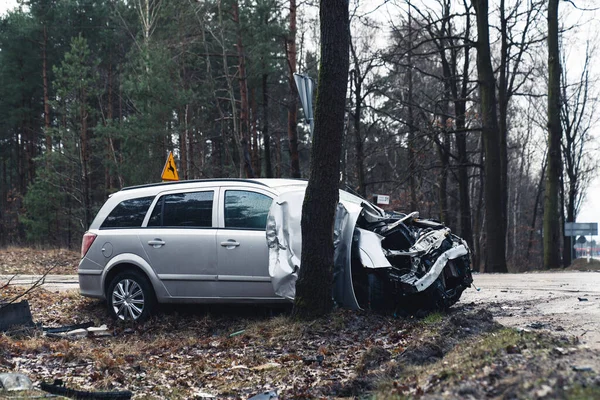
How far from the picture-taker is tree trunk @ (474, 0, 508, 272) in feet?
71.5

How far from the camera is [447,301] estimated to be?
358 inches

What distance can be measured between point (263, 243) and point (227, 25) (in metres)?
21.6

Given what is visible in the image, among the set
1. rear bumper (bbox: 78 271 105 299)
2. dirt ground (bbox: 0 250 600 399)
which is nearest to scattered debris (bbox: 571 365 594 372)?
dirt ground (bbox: 0 250 600 399)

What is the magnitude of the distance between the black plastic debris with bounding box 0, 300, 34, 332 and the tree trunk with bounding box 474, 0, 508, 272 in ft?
50.1

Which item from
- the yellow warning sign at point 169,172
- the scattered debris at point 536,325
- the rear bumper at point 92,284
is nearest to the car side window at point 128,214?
the rear bumper at point 92,284

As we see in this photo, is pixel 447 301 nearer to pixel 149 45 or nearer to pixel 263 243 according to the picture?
pixel 263 243

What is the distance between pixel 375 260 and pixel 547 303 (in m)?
2.54

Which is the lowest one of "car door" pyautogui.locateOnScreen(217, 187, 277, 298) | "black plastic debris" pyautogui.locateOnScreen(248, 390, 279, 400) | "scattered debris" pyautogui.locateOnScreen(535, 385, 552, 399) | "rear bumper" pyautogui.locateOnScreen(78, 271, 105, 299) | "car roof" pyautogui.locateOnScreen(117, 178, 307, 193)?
"black plastic debris" pyautogui.locateOnScreen(248, 390, 279, 400)

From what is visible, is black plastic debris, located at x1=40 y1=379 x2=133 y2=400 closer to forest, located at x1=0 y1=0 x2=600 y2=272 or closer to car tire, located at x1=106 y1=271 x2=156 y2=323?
car tire, located at x1=106 y1=271 x2=156 y2=323

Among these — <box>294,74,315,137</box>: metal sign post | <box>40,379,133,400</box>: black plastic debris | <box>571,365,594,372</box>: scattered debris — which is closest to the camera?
<box>571,365,594,372</box>: scattered debris

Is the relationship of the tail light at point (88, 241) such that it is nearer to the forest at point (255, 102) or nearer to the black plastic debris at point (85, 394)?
the black plastic debris at point (85, 394)

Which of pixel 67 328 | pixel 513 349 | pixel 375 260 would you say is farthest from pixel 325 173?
pixel 67 328

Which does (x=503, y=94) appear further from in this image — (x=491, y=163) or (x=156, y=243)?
(x=156, y=243)

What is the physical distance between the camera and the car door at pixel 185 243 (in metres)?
9.63
